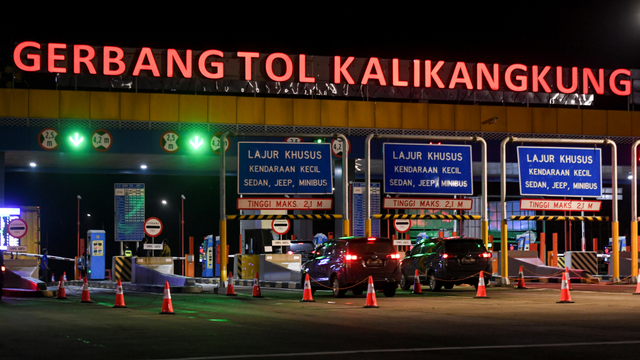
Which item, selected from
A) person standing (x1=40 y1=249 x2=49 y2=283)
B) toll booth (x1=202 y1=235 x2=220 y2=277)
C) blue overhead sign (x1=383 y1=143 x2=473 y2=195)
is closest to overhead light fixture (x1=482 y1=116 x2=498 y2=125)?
blue overhead sign (x1=383 y1=143 x2=473 y2=195)

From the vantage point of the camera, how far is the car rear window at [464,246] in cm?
2388

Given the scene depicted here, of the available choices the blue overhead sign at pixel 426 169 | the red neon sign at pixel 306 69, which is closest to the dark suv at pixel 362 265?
the blue overhead sign at pixel 426 169

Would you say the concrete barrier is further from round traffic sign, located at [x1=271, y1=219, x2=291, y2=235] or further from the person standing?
the person standing

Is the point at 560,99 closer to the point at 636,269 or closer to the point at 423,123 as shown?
the point at 423,123

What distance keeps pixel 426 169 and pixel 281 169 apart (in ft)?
16.5

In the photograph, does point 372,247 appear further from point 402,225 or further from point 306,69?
point 306,69

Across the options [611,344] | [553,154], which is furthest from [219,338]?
[553,154]

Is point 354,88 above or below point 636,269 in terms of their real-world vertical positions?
above

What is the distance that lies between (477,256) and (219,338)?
14361mm

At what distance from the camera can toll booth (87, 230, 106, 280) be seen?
3622 centimetres

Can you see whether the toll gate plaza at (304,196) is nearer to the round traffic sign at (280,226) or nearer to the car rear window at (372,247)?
the car rear window at (372,247)

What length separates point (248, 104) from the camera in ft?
112

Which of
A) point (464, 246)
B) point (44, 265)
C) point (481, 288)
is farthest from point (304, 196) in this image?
point (44, 265)

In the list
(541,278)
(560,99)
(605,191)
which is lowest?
(541,278)
